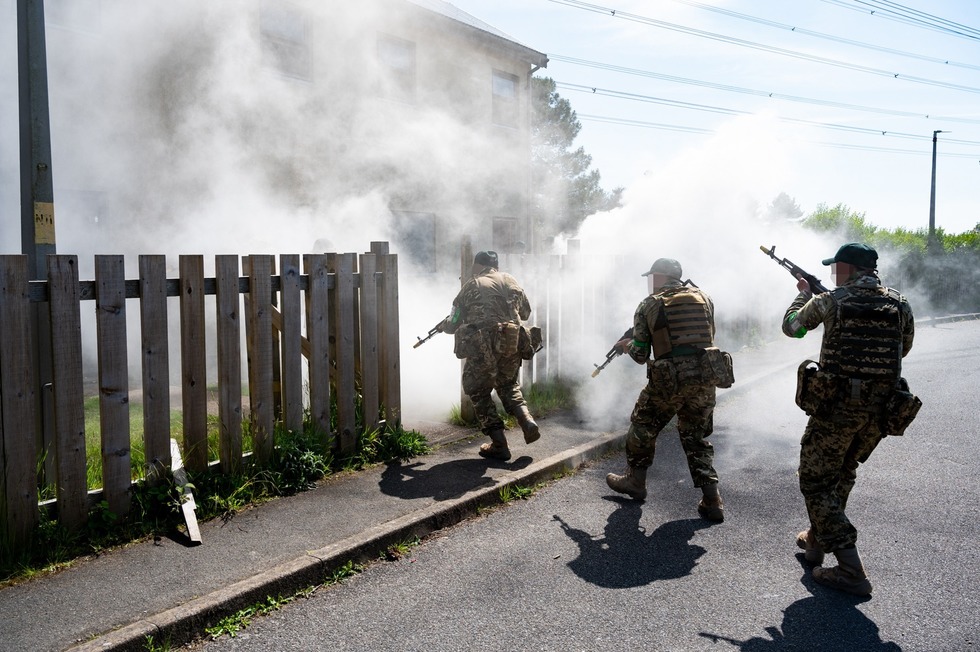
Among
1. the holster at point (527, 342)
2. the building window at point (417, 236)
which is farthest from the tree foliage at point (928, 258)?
the holster at point (527, 342)

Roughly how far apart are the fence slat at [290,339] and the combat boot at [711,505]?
270 centimetres

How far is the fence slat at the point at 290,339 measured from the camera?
4.79m

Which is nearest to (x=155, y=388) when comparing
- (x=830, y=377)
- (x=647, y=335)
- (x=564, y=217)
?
(x=647, y=335)

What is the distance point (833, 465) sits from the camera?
3641 millimetres

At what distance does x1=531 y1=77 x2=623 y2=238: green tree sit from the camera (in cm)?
3816

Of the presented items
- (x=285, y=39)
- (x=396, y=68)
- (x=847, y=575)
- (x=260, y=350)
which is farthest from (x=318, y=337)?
(x=396, y=68)

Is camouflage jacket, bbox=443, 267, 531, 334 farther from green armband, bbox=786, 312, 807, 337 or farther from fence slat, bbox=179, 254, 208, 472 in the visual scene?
green armband, bbox=786, 312, 807, 337

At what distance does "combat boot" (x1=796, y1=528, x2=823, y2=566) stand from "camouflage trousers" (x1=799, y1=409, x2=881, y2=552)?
0.30 ft

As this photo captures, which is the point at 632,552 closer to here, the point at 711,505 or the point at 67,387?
the point at 711,505

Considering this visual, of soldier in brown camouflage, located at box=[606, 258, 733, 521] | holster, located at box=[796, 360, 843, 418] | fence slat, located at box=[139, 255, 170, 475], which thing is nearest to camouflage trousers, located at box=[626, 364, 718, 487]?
soldier in brown camouflage, located at box=[606, 258, 733, 521]

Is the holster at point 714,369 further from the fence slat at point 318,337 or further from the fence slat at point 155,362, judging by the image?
the fence slat at point 155,362

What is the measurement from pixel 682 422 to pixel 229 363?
2868mm

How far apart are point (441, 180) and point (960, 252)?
61.5 ft

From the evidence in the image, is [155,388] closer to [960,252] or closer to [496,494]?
[496,494]
